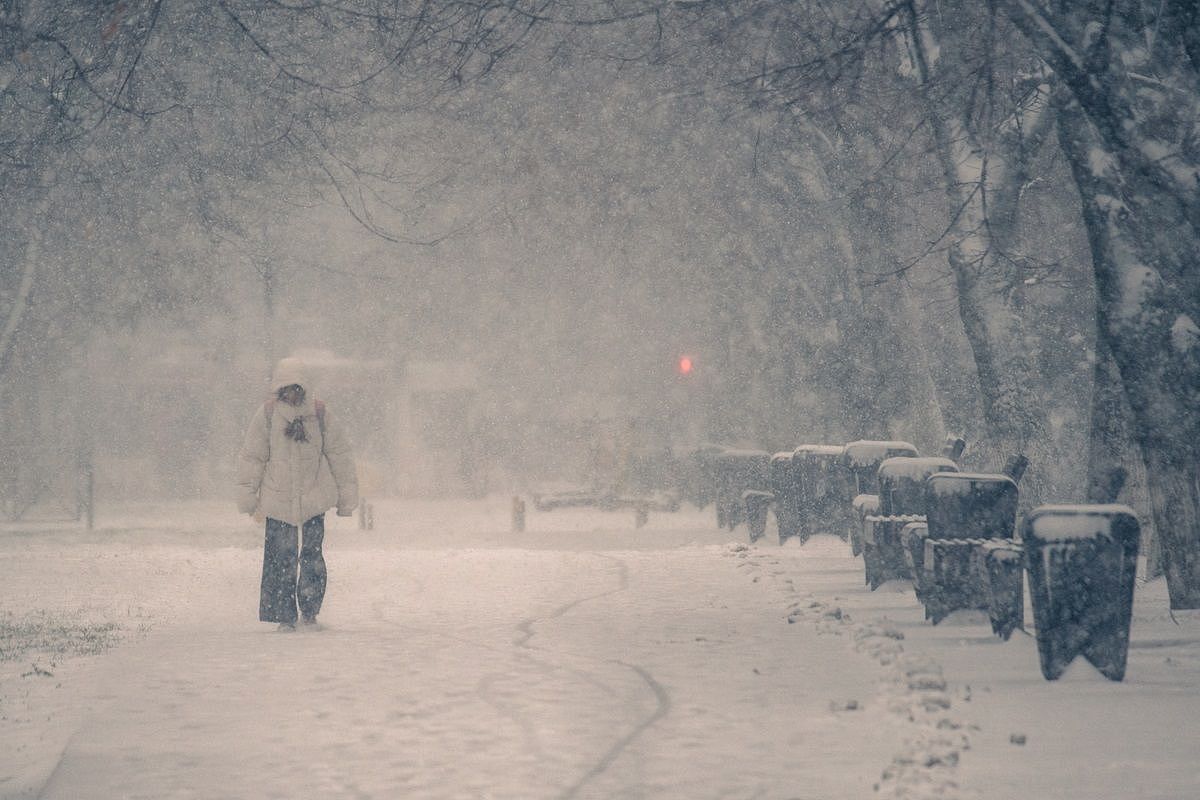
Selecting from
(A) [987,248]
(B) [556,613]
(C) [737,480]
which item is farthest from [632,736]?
(C) [737,480]

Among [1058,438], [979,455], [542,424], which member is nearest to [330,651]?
[979,455]

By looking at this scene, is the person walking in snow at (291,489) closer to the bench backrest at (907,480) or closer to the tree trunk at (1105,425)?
the bench backrest at (907,480)

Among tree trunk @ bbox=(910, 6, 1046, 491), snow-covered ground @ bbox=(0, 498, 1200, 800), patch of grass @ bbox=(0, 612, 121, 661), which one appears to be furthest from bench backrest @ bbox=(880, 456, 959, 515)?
patch of grass @ bbox=(0, 612, 121, 661)

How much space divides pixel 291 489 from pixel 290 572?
598 millimetres

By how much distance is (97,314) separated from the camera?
29.4 meters

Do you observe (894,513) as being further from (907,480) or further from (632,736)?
(632,736)

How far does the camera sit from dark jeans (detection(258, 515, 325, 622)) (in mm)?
11578

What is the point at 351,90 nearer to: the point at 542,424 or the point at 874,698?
the point at 874,698

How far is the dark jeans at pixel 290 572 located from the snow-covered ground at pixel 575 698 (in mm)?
290

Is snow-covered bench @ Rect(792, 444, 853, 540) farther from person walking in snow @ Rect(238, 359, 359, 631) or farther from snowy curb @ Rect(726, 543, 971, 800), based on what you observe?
person walking in snow @ Rect(238, 359, 359, 631)

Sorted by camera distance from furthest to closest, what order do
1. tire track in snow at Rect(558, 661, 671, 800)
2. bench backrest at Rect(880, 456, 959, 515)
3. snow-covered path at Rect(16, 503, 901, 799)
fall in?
1. bench backrest at Rect(880, 456, 959, 515)
2. snow-covered path at Rect(16, 503, 901, 799)
3. tire track in snow at Rect(558, 661, 671, 800)

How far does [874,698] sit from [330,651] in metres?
3.78

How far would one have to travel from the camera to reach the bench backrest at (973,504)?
35.5ft

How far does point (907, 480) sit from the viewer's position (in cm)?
1316
